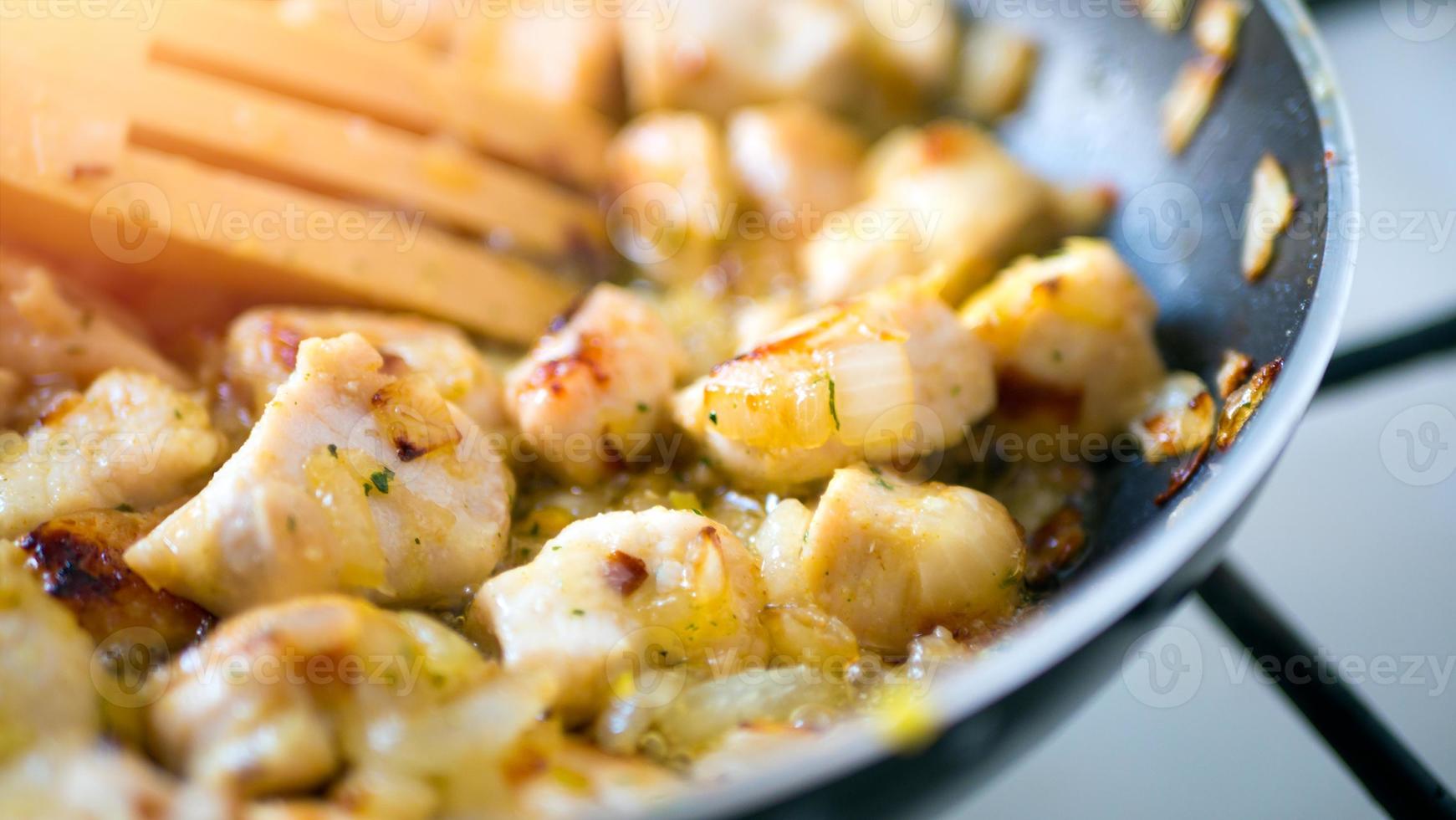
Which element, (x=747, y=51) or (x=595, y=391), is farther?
(x=747, y=51)

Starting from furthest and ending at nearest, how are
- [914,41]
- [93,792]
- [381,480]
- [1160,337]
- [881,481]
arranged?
[914,41]
[1160,337]
[881,481]
[381,480]
[93,792]

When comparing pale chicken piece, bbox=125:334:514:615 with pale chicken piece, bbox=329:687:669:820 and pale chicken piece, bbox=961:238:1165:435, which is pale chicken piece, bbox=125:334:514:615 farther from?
pale chicken piece, bbox=961:238:1165:435
